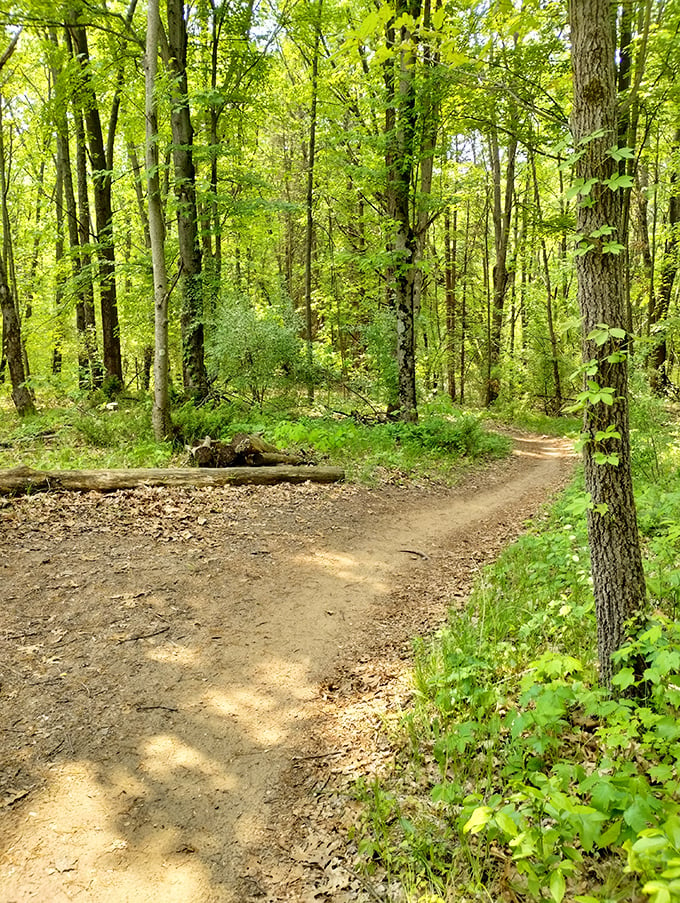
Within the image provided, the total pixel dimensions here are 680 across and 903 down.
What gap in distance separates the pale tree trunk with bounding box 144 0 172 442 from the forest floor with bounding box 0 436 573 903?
2.92m

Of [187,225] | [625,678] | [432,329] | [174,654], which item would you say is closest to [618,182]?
[625,678]

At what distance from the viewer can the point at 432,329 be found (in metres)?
28.4

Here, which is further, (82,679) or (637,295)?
(637,295)

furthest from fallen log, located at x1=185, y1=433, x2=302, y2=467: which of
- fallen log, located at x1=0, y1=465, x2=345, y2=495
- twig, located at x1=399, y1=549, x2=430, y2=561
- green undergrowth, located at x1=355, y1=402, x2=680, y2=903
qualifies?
green undergrowth, located at x1=355, y1=402, x2=680, y2=903

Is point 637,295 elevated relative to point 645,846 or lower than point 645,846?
elevated

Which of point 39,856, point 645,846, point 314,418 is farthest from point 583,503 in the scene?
point 314,418

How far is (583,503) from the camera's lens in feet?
10.1

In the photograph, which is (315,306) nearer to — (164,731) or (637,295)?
(637,295)

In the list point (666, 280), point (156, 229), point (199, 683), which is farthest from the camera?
point (666, 280)

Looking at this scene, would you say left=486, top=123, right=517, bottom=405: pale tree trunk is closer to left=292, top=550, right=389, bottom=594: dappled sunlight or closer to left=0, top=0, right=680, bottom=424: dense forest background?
left=0, top=0, right=680, bottom=424: dense forest background

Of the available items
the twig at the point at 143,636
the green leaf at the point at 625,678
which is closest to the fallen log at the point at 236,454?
the twig at the point at 143,636

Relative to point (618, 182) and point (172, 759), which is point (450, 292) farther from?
point (172, 759)

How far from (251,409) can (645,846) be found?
12.0m

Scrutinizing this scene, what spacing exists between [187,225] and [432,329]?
17.7 m
